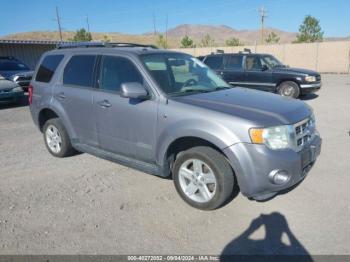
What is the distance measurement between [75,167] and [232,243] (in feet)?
10.2

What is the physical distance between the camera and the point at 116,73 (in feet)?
15.2

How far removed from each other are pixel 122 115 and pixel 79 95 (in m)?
1.00

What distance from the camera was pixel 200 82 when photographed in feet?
15.8

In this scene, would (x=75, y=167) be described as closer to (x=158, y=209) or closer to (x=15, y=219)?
(x=15, y=219)

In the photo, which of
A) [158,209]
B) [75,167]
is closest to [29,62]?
[75,167]

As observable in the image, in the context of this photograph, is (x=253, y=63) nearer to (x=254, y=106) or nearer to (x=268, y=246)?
(x=254, y=106)

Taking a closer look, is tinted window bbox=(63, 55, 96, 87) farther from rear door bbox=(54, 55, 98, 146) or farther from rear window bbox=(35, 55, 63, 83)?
rear window bbox=(35, 55, 63, 83)

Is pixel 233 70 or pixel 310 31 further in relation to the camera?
pixel 310 31

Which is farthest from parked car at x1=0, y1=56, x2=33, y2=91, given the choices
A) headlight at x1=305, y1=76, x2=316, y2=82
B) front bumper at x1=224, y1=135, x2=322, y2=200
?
front bumper at x1=224, y1=135, x2=322, y2=200

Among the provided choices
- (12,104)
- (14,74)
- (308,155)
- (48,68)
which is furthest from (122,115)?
(14,74)

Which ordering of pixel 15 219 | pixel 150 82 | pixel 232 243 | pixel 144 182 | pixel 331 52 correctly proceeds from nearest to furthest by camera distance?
pixel 232 243
pixel 15 219
pixel 150 82
pixel 144 182
pixel 331 52

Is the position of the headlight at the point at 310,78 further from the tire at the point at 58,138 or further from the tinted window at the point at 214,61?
the tire at the point at 58,138

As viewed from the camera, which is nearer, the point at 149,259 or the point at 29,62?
the point at 149,259

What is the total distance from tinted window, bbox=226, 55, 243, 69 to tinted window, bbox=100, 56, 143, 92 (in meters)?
8.70
